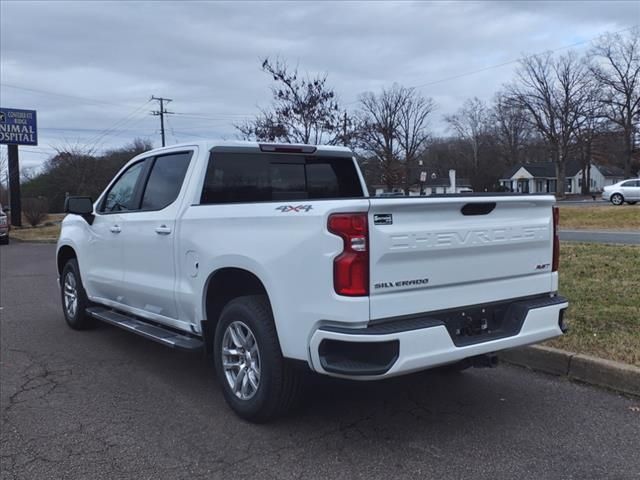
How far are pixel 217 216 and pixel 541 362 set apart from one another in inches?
119

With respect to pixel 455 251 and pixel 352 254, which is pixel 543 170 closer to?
pixel 455 251

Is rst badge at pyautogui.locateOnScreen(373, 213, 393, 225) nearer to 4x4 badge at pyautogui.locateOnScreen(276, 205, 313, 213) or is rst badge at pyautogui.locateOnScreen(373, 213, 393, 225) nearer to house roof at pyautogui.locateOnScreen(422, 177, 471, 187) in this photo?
4x4 badge at pyautogui.locateOnScreen(276, 205, 313, 213)

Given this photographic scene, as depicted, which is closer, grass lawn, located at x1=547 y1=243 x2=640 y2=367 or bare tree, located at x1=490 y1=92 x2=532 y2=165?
grass lawn, located at x1=547 y1=243 x2=640 y2=367

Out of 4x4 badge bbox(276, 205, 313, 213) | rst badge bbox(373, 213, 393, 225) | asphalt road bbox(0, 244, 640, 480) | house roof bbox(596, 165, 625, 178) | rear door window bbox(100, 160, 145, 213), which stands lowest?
asphalt road bbox(0, 244, 640, 480)

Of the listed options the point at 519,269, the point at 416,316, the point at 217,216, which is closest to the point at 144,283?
the point at 217,216

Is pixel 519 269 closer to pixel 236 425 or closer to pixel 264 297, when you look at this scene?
pixel 264 297

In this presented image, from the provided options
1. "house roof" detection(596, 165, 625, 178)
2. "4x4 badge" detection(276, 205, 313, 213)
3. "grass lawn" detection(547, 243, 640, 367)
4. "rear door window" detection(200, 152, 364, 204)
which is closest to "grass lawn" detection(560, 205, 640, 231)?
"grass lawn" detection(547, 243, 640, 367)

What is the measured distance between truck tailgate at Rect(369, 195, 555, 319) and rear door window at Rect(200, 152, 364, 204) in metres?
1.92

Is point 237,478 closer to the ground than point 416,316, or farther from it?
→ closer to the ground

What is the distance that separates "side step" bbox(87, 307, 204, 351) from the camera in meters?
4.61

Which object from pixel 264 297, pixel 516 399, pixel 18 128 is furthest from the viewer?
pixel 18 128

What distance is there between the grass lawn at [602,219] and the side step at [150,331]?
55.7 ft

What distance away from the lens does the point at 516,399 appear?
4.55m

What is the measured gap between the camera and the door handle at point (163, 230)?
483 cm
